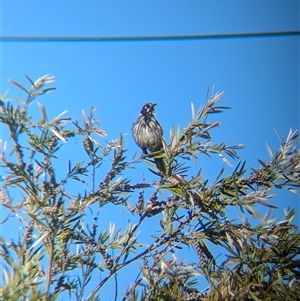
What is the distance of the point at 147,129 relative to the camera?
2.34 metres

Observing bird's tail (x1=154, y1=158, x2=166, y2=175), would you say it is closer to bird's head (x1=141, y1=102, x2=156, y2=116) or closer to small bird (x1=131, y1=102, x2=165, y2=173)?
small bird (x1=131, y1=102, x2=165, y2=173)

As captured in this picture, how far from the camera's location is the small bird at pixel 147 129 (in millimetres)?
2178

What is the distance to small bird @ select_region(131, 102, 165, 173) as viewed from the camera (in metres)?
2.18

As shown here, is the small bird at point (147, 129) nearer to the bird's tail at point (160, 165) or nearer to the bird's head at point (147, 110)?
the bird's head at point (147, 110)

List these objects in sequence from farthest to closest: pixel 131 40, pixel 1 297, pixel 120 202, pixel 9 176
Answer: pixel 131 40 → pixel 120 202 → pixel 9 176 → pixel 1 297

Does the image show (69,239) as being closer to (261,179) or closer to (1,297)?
(1,297)

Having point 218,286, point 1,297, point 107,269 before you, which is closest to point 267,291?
point 218,286

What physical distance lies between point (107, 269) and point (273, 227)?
472 millimetres

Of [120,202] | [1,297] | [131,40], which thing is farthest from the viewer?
[131,40]

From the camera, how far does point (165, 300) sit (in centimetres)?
142

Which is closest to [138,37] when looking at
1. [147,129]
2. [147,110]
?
[147,110]

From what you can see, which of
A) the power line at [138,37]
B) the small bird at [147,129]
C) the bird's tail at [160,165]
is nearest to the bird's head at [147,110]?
the small bird at [147,129]

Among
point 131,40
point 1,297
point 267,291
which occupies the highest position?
point 131,40

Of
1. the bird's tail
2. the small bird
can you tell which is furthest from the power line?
the bird's tail
